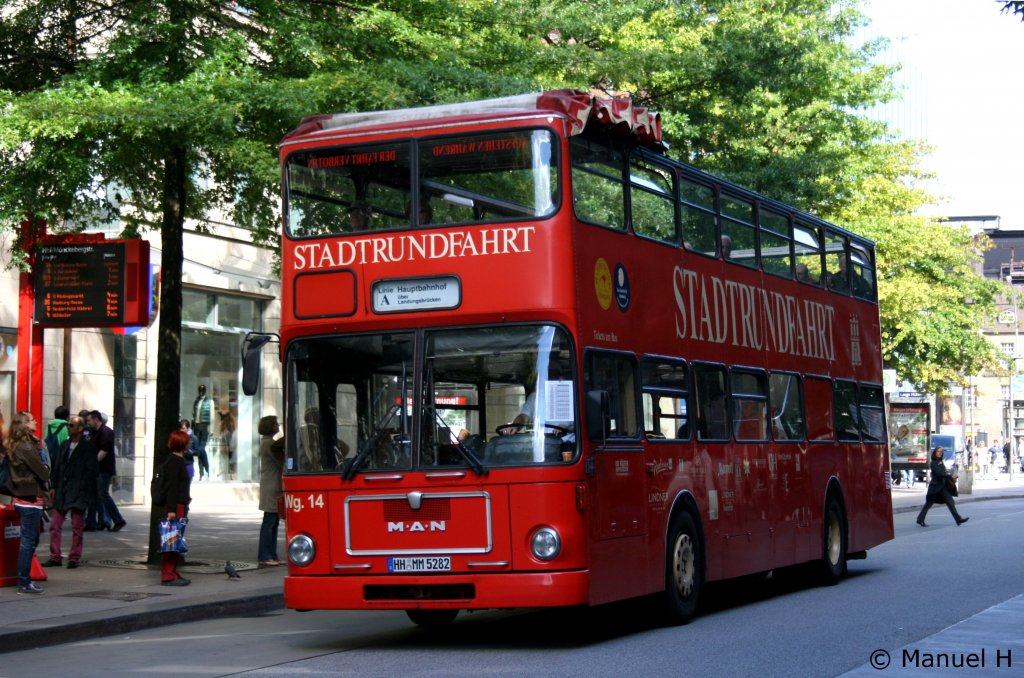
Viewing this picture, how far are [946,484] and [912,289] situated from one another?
40.7ft

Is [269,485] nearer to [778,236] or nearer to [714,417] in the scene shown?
[714,417]

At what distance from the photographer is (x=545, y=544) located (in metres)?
10.5

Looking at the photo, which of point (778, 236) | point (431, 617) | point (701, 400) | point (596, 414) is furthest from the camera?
point (778, 236)

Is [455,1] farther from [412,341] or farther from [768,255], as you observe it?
[412,341]

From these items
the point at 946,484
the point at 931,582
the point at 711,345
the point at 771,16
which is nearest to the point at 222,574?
the point at 711,345

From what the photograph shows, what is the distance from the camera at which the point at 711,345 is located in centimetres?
1368

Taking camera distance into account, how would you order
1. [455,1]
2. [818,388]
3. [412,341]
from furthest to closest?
[455,1] < [818,388] < [412,341]

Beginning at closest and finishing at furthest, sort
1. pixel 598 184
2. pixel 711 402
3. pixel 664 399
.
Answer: pixel 598 184 → pixel 664 399 → pixel 711 402

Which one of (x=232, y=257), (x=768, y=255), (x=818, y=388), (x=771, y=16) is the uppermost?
(x=771, y=16)

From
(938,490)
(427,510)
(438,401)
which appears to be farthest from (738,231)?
(938,490)

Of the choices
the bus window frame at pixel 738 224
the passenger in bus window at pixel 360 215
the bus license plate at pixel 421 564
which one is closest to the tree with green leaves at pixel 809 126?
the bus window frame at pixel 738 224

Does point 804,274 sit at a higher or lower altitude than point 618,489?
higher

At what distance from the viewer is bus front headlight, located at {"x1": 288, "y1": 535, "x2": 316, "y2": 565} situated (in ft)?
36.6

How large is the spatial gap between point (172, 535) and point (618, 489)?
607cm
